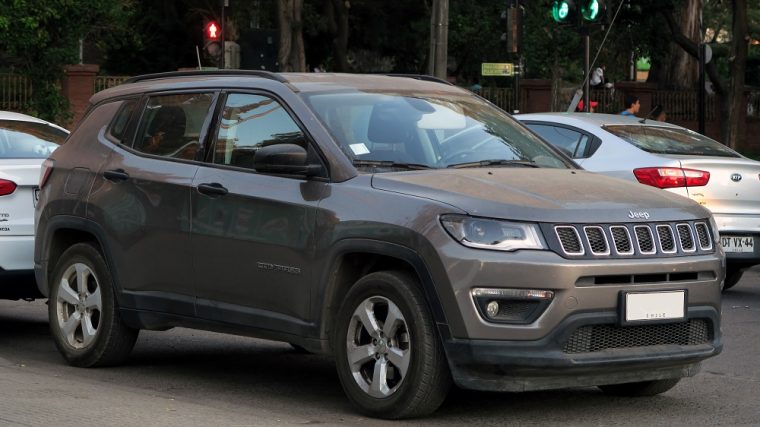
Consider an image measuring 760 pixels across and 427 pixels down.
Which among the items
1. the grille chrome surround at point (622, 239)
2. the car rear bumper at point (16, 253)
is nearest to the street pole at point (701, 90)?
the car rear bumper at point (16, 253)

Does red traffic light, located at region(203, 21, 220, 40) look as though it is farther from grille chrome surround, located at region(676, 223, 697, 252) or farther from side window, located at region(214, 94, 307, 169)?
grille chrome surround, located at region(676, 223, 697, 252)

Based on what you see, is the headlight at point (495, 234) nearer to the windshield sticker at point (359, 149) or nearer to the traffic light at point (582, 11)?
the windshield sticker at point (359, 149)

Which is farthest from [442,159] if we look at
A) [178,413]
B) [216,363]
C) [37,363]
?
[37,363]

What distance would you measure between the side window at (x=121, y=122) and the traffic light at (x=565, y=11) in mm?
11937

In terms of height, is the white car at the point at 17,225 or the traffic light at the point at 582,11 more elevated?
the traffic light at the point at 582,11

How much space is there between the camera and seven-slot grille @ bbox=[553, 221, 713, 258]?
22.0 feet

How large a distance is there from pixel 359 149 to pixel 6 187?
3.38 meters

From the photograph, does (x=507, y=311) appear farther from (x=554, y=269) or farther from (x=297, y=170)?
(x=297, y=170)

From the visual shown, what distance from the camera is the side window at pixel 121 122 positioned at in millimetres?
9031

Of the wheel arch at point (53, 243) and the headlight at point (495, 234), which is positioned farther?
the wheel arch at point (53, 243)

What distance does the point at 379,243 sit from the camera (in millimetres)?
6996

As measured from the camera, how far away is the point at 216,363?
9.37 meters

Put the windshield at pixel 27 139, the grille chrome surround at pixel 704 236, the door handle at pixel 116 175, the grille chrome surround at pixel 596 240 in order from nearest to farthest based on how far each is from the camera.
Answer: the grille chrome surround at pixel 596 240, the grille chrome surround at pixel 704 236, the door handle at pixel 116 175, the windshield at pixel 27 139

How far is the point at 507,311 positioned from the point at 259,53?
2735 cm
